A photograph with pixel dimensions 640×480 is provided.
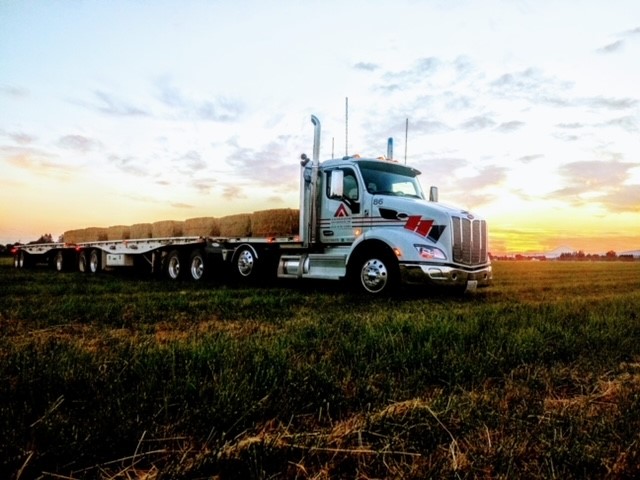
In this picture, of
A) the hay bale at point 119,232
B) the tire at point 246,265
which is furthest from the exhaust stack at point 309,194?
the hay bale at point 119,232

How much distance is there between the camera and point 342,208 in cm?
1234

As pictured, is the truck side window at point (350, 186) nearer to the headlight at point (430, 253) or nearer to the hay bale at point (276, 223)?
the hay bale at point (276, 223)

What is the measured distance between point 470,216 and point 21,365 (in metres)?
9.90

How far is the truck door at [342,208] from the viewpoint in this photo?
12.1 meters

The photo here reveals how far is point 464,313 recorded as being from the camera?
24.3 feet

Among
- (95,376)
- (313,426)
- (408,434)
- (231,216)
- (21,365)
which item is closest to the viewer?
(408,434)

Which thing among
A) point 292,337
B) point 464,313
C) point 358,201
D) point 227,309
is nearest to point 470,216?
point 358,201

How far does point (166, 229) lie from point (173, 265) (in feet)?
6.00

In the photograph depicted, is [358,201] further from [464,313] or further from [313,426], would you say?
[313,426]

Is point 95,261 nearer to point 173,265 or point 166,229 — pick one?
point 166,229

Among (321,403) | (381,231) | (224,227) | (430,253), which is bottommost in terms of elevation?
(321,403)

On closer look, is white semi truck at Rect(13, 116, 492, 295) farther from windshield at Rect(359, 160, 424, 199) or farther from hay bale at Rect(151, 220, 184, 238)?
hay bale at Rect(151, 220, 184, 238)

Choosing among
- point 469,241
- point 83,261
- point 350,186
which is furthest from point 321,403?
point 83,261

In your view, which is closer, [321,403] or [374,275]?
[321,403]
